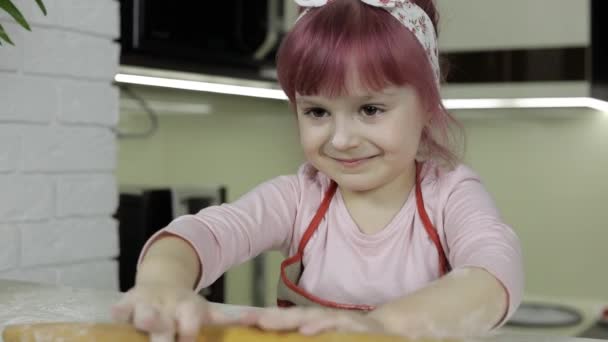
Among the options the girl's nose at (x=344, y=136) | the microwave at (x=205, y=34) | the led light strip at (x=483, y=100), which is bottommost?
the girl's nose at (x=344, y=136)

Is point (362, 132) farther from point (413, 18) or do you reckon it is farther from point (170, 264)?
point (170, 264)

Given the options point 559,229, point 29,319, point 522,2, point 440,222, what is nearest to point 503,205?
point 559,229

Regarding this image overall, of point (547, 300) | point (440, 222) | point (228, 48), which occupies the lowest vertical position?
point (547, 300)

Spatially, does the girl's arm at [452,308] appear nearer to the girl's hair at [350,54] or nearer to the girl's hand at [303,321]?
the girl's hand at [303,321]

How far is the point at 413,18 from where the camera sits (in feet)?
3.07

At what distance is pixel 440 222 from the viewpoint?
1006 millimetres

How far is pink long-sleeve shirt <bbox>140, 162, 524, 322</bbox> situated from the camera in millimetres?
923

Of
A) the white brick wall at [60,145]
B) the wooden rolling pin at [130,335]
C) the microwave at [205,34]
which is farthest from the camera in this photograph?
the microwave at [205,34]

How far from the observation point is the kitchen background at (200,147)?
50.3 inches

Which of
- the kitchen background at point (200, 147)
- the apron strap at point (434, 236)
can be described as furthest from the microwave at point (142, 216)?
the apron strap at point (434, 236)

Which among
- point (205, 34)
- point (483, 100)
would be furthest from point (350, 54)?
point (483, 100)

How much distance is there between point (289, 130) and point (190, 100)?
0.43m

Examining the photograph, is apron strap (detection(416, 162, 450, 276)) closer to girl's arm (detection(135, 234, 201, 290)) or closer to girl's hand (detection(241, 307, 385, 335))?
girl's arm (detection(135, 234, 201, 290))

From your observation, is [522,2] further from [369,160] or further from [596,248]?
[369,160]
